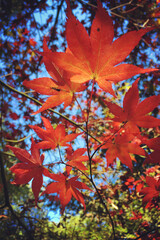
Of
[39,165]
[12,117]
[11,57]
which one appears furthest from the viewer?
[12,117]

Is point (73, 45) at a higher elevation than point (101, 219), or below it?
higher

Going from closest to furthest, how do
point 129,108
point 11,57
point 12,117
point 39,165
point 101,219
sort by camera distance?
point 129,108 < point 39,165 < point 101,219 < point 11,57 < point 12,117

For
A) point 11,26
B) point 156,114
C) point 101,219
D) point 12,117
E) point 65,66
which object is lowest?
point 101,219

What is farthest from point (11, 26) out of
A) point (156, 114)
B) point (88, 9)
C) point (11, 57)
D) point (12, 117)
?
point (156, 114)

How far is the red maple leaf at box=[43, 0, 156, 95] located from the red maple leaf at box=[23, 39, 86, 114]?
0.26ft

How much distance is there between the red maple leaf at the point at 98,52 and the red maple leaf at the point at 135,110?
81 millimetres

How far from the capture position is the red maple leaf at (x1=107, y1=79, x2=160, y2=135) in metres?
0.51

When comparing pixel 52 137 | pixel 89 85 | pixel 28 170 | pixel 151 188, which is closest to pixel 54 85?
pixel 89 85

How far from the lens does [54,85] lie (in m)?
0.56

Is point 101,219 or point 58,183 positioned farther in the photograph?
point 101,219

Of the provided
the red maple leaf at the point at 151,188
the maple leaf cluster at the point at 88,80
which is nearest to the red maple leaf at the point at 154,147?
the maple leaf cluster at the point at 88,80

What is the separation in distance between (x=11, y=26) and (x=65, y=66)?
337 cm

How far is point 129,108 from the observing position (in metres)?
0.55

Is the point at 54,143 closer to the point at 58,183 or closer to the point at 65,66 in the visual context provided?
the point at 58,183
